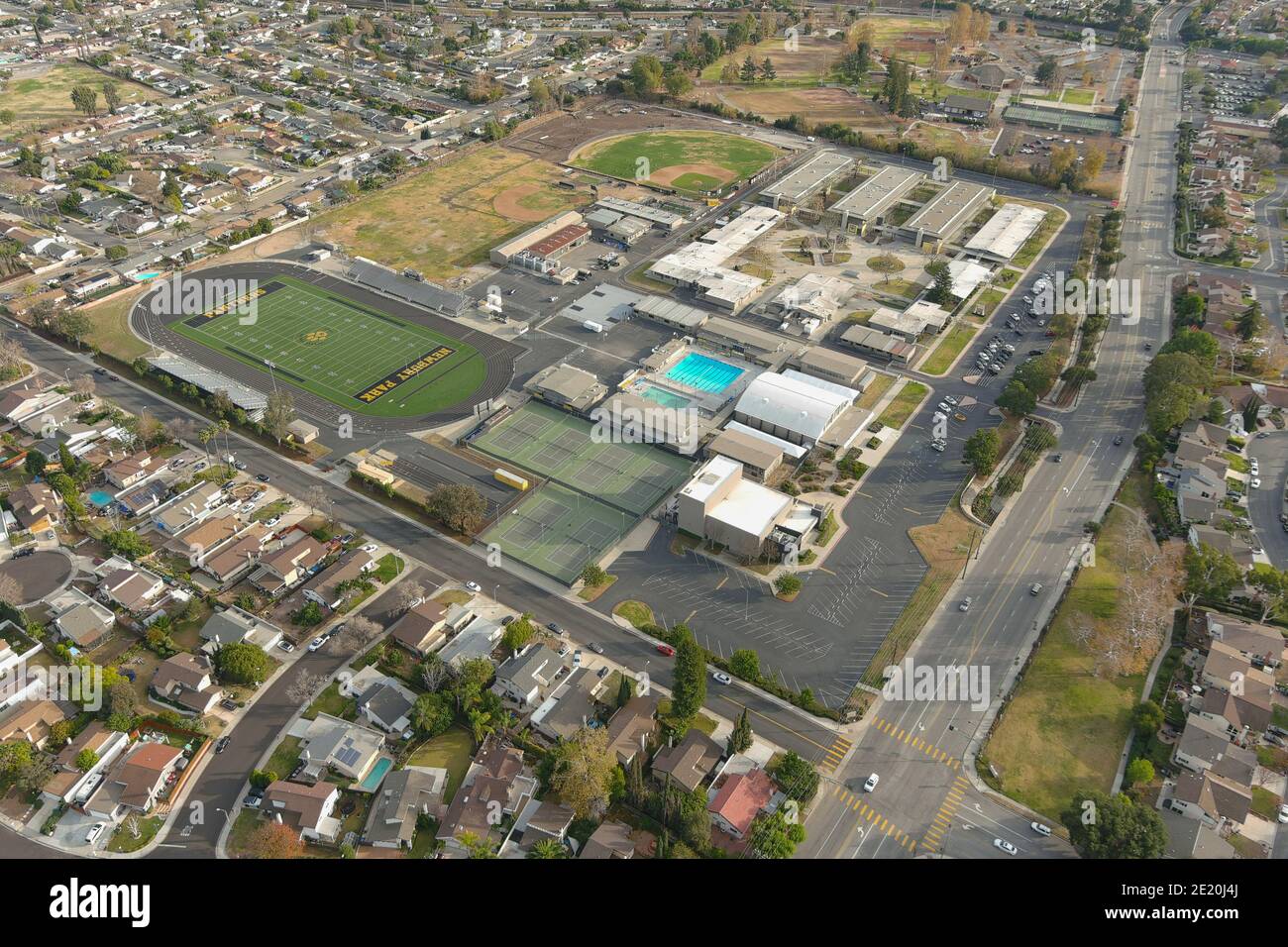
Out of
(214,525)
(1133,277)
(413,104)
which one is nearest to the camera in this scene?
(214,525)

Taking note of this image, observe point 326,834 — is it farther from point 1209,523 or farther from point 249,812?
point 1209,523

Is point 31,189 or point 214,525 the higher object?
point 31,189

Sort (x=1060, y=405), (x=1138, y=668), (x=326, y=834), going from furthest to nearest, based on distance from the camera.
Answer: (x=1060, y=405)
(x=1138, y=668)
(x=326, y=834)

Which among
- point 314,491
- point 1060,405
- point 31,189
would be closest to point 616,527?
point 314,491

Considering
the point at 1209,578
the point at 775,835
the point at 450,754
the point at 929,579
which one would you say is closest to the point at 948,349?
the point at 929,579

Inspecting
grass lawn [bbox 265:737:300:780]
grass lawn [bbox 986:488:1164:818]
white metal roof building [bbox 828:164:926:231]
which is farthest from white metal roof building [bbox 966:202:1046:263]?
grass lawn [bbox 265:737:300:780]

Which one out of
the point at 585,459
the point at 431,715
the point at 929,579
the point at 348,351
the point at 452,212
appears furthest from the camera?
the point at 452,212

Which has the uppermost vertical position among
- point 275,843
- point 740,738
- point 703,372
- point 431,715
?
point 703,372

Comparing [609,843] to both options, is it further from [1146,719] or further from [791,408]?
[791,408]
